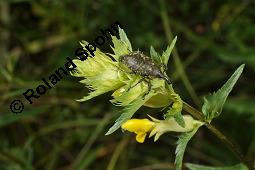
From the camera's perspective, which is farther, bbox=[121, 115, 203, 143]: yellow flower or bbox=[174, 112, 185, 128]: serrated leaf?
bbox=[121, 115, 203, 143]: yellow flower

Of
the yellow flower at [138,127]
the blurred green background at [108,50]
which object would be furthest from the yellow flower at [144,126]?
the blurred green background at [108,50]

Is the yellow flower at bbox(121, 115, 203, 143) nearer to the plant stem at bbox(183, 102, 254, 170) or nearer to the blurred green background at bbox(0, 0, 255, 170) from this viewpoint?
the plant stem at bbox(183, 102, 254, 170)

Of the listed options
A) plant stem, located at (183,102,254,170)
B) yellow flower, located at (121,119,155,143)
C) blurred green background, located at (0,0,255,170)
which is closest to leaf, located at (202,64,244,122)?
plant stem, located at (183,102,254,170)

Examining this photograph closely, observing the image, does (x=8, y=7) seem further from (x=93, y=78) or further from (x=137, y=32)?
(x=93, y=78)

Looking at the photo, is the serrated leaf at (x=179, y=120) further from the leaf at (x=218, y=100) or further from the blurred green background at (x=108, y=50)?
the blurred green background at (x=108, y=50)

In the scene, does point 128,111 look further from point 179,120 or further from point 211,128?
point 211,128

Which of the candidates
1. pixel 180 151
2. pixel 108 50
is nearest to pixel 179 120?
pixel 180 151

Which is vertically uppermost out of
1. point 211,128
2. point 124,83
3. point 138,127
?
point 124,83
